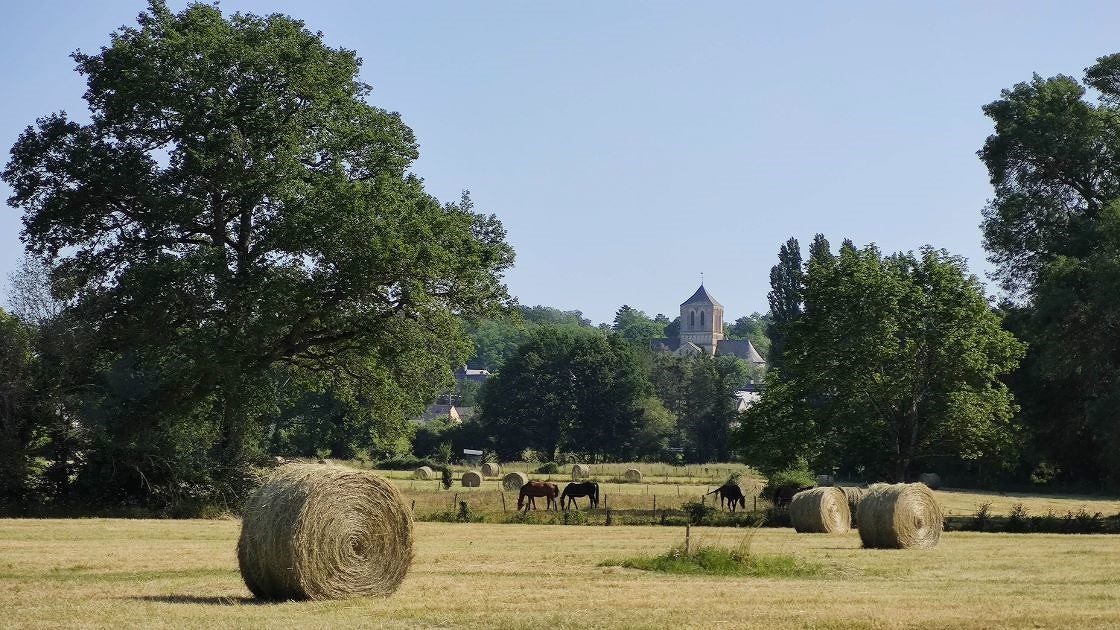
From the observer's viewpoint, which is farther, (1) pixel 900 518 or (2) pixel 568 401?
(2) pixel 568 401

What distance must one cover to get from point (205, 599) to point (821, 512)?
21633 millimetres

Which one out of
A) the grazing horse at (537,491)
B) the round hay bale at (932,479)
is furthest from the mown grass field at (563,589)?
the round hay bale at (932,479)

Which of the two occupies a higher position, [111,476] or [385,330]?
[385,330]

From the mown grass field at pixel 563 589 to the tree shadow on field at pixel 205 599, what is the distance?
0.03m

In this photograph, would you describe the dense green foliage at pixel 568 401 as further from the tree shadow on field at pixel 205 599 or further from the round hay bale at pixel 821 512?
the tree shadow on field at pixel 205 599

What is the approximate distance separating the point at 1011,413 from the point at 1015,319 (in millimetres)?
14323

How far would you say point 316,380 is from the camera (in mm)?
43938

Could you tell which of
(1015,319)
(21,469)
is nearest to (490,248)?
(21,469)

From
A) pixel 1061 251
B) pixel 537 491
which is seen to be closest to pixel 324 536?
pixel 537 491

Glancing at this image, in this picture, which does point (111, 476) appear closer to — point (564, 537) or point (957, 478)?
point (564, 537)

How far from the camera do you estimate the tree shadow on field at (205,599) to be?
1658 cm

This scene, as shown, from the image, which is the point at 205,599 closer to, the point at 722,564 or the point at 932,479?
the point at 722,564

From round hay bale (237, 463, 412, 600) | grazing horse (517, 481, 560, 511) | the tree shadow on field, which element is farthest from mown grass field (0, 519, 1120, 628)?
grazing horse (517, 481, 560, 511)

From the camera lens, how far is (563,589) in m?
18.4
